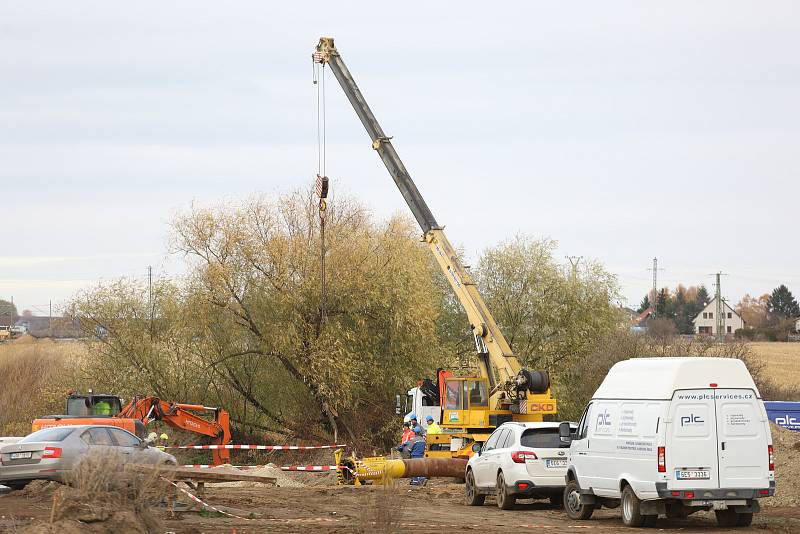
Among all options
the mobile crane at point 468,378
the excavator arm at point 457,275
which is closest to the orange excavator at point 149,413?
the mobile crane at point 468,378

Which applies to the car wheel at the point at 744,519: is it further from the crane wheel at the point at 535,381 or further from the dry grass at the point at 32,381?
the dry grass at the point at 32,381

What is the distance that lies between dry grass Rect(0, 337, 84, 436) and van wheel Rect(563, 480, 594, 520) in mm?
30155

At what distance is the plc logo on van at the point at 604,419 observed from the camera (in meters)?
18.3

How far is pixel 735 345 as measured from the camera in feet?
152

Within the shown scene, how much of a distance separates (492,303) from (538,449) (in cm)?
3642

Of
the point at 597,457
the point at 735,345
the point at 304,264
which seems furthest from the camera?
the point at 735,345

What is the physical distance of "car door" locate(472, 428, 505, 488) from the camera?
22.4 metres

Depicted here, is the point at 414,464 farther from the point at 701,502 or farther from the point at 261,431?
the point at 261,431

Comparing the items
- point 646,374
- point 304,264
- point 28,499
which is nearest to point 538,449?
point 646,374

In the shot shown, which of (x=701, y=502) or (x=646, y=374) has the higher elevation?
(x=646, y=374)

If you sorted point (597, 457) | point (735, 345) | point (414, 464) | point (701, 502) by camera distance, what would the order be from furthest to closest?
point (735, 345), point (414, 464), point (597, 457), point (701, 502)

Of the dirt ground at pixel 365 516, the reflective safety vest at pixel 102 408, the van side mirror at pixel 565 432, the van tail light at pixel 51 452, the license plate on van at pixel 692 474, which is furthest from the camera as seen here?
the reflective safety vest at pixel 102 408

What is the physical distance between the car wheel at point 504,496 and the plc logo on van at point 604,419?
3.46 metres

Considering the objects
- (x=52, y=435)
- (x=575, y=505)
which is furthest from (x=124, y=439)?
(x=575, y=505)
